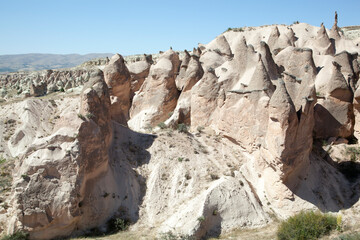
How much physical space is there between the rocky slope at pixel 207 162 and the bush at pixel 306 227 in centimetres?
179

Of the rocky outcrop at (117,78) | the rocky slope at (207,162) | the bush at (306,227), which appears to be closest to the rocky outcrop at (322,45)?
the rocky slope at (207,162)

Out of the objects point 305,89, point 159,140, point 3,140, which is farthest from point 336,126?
point 3,140

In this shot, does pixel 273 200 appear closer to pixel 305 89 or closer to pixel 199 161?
pixel 199 161

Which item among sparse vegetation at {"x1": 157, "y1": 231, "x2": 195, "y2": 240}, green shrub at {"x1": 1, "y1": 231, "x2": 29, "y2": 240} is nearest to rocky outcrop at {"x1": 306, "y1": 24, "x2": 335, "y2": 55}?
sparse vegetation at {"x1": 157, "y1": 231, "x2": 195, "y2": 240}

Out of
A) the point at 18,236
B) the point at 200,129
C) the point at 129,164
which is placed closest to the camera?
the point at 18,236

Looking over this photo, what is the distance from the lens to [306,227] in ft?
35.3

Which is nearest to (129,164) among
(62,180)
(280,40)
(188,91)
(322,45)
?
(62,180)

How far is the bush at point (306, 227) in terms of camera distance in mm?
10656

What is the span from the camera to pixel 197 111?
18.8 m

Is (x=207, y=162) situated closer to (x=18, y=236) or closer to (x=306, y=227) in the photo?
(x=306, y=227)

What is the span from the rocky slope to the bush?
1.79 metres

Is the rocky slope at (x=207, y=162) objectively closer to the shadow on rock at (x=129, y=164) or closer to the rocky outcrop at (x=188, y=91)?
the shadow on rock at (x=129, y=164)

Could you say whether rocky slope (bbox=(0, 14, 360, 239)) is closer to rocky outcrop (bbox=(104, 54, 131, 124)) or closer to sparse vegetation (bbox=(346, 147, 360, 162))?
sparse vegetation (bbox=(346, 147, 360, 162))

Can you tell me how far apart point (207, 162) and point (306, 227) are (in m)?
5.42
